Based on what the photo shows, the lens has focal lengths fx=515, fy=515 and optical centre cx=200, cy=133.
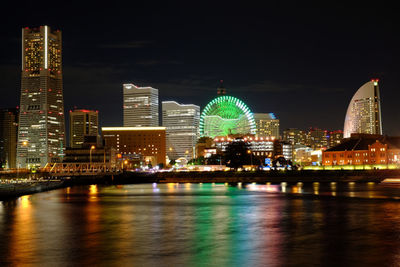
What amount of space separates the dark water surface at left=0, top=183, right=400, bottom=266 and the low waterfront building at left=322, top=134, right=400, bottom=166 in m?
109

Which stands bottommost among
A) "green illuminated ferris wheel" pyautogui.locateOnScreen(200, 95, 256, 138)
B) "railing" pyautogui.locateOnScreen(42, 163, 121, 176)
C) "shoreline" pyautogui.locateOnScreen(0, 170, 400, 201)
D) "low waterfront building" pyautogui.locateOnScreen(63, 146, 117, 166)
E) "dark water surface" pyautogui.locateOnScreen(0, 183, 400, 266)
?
"dark water surface" pyautogui.locateOnScreen(0, 183, 400, 266)

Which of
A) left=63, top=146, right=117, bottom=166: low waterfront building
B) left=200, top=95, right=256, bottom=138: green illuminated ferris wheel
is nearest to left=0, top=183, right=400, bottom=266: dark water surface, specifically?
left=63, top=146, right=117, bottom=166: low waterfront building

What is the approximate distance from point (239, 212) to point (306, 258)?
21814 millimetres

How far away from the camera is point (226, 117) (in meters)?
194

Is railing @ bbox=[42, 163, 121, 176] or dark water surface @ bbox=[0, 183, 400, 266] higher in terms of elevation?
railing @ bbox=[42, 163, 121, 176]

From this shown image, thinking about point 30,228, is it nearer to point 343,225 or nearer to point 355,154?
point 343,225

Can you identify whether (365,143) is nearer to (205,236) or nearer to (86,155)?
(86,155)

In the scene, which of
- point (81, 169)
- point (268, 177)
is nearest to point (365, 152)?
point (268, 177)

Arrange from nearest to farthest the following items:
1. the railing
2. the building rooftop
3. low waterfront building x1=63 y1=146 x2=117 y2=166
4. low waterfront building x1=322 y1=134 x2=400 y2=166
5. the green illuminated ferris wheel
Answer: low waterfront building x1=322 y1=134 x2=400 y2=166 < the building rooftop < the railing < low waterfront building x1=63 y1=146 x2=117 y2=166 < the green illuminated ferris wheel

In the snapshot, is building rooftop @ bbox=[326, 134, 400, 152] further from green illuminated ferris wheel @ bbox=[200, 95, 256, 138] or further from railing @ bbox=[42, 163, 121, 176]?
railing @ bbox=[42, 163, 121, 176]

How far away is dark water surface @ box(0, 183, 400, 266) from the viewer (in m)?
23.8

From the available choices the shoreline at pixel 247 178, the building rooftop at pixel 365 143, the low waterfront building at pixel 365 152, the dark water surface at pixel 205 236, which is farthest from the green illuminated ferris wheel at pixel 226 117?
the dark water surface at pixel 205 236

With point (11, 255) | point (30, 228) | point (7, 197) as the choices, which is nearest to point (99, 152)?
point (7, 197)

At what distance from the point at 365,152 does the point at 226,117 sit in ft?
187
